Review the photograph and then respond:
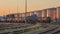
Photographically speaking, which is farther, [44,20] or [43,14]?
[43,14]

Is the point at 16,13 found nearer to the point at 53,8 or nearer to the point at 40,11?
the point at 40,11

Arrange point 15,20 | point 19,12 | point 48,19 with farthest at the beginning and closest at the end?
point 19,12, point 15,20, point 48,19

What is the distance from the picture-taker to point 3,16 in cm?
2945

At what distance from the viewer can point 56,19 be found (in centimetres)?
2659

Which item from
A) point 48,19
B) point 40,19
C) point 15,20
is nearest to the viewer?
point 48,19

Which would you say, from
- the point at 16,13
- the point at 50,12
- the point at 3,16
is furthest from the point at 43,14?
the point at 3,16

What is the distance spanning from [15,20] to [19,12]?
278 centimetres

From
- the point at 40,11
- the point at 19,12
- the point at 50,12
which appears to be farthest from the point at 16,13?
the point at 50,12

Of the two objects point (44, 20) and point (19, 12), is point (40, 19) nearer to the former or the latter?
point (44, 20)

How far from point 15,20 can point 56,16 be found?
7.28m

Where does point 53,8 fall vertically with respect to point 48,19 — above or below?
above

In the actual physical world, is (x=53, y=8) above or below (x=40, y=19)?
above

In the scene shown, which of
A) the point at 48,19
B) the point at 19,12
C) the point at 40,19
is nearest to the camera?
the point at 48,19

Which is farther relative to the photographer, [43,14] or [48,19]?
[43,14]
